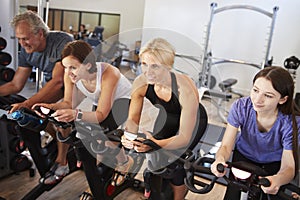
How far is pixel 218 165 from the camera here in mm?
1059

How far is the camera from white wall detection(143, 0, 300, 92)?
5559mm

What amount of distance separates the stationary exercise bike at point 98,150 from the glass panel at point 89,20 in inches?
144

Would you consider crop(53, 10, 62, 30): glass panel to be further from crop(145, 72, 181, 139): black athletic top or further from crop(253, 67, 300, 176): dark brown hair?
crop(253, 67, 300, 176): dark brown hair

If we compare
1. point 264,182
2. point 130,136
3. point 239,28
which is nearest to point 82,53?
point 130,136

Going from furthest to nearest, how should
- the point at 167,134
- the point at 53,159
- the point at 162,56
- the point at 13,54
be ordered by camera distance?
the point at 13,54
the point at 53,159
the point at 167,134
the point at 162,56

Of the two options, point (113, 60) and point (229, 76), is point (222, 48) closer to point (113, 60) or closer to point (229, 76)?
point (229, 76)

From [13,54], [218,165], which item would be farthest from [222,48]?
[218,165]

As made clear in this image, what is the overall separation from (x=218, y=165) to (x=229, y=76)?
531 cm

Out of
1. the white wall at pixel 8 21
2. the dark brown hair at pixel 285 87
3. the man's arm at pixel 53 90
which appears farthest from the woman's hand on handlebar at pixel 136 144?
the white wall at pixel 8 21

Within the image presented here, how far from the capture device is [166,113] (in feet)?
4.42

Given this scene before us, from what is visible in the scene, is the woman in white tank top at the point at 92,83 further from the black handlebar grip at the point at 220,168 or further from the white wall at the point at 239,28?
the white wall at the point at 239,28

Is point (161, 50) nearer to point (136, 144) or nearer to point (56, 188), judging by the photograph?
point (136, 144)

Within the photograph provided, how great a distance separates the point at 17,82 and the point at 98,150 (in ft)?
2.98

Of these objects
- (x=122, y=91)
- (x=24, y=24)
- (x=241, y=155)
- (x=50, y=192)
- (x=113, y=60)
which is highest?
(x=24, y=24)
